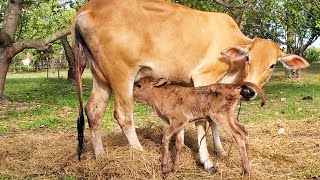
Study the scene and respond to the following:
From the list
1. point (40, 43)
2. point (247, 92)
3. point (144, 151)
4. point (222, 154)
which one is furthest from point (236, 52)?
point (40, 43)

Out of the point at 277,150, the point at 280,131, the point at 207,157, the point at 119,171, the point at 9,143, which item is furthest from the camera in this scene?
the point at 280,131

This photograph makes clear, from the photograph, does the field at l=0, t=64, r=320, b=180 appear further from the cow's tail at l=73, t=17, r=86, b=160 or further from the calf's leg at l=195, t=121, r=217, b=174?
the cow's tail at l=73, t=17, r=86, b=160

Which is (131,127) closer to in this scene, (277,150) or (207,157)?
(207,157)

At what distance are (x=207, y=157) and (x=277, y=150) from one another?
1.58m

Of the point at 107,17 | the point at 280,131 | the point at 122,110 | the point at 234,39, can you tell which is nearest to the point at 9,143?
the point at 122,110

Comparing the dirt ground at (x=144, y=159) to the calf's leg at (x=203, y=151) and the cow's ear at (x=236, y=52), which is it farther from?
the cow's ear at (x=236, y=52)

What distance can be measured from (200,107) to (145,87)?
87 centimetres

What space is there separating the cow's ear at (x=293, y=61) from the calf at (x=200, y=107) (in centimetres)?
109

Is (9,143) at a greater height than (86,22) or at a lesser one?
lesser

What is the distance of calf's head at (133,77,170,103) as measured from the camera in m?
6.09

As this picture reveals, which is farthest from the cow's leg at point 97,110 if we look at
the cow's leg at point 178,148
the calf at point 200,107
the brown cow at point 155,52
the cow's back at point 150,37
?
the cow's leg at point 178,148

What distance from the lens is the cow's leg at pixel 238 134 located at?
5.49 meters

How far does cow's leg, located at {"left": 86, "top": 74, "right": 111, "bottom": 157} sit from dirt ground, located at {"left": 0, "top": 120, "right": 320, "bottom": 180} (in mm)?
199

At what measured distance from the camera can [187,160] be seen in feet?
20.4
